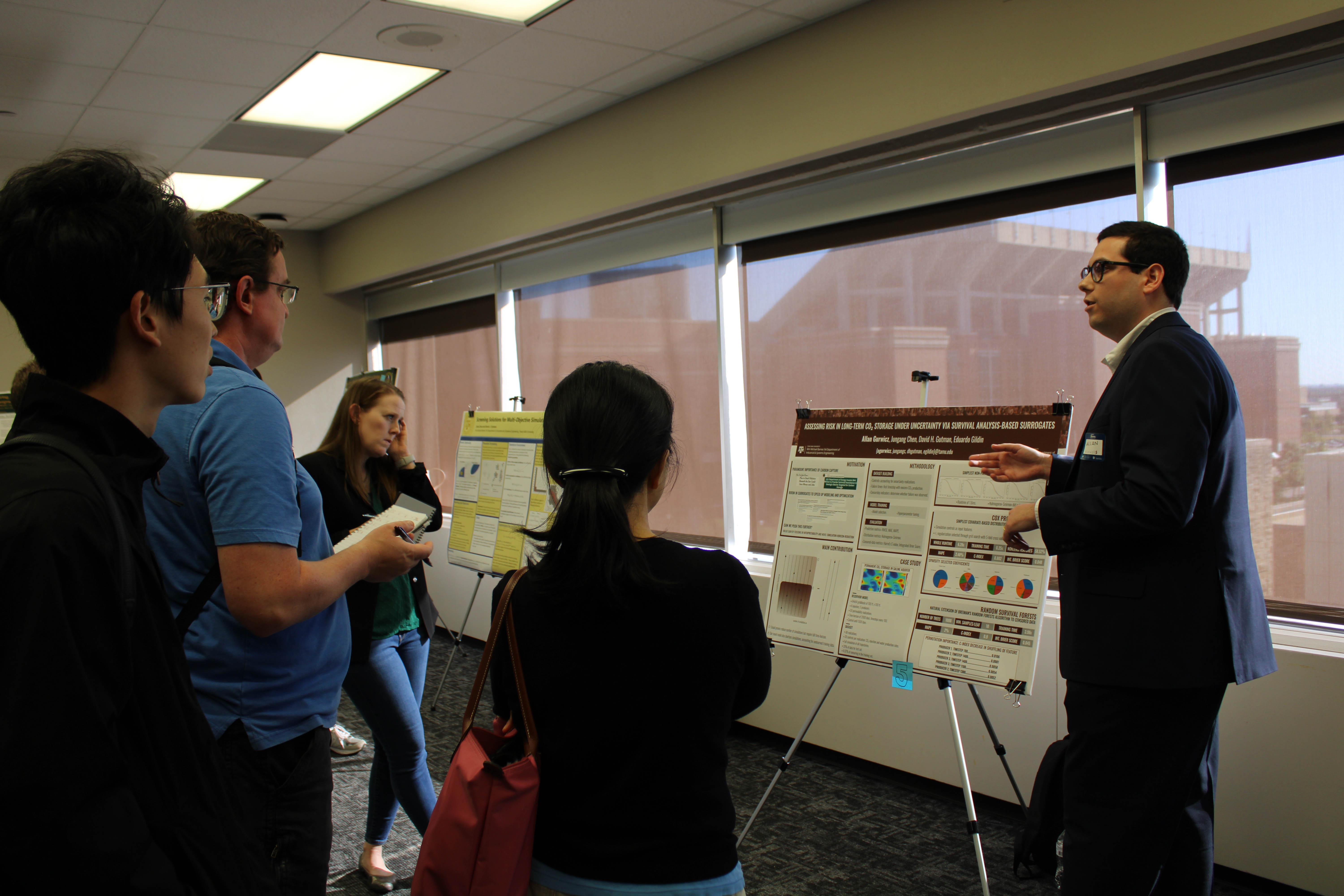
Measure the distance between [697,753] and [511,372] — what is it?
199 inches

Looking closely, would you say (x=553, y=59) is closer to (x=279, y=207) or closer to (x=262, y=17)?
(x=262, y=17)

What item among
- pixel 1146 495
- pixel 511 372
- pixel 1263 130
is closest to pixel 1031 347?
pixel 1263 130

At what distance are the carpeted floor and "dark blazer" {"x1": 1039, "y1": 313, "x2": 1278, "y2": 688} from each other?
111cm

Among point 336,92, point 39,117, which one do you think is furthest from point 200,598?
A: point 39,117

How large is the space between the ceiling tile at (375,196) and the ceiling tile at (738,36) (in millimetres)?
2943

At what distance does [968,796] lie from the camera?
2404 mm

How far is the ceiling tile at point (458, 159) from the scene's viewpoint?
5.10 meters

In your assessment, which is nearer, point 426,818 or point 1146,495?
point 1146,495

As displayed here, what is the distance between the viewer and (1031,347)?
3.25 m

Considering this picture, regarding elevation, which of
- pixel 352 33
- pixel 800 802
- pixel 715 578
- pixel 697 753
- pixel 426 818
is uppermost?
pixel 352 33

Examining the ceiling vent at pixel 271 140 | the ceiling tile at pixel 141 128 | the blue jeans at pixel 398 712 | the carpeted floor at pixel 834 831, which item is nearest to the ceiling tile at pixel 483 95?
the ceiling vent at pixel 271 140

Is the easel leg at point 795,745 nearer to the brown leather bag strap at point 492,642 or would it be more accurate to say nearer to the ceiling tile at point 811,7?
the brown leather bag strap at point 492,642

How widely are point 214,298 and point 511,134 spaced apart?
404 centimetres

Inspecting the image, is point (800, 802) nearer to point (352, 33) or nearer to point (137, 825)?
point (137, 825)
